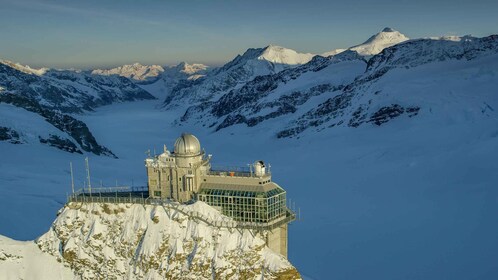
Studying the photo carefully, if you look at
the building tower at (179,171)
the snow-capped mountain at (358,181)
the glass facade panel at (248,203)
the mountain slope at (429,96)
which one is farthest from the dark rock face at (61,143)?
the glass facade panel at (248,203)

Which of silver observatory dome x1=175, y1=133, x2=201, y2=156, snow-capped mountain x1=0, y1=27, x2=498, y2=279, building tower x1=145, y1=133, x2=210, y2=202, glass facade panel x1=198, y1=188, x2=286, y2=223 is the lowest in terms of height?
snow-capped mountain x1=0, y1=27, x2=498, y2=279

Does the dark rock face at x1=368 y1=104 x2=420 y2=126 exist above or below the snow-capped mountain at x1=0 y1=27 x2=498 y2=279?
above

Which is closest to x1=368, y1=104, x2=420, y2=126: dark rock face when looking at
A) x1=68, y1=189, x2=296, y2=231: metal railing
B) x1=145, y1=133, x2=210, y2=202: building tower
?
x1=68, y1=189, x2=296, y2=231: metal railing

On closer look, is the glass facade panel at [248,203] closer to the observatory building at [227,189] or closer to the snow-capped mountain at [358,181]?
the observatory building at [227,189]

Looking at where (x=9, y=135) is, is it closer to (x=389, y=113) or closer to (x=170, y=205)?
(x=170, y=205)

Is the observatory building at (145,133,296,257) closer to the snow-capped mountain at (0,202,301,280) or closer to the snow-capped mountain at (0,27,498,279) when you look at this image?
the snow-capped mountain at (0,202,301,280)

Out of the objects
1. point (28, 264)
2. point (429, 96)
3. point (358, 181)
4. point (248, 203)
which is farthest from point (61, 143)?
point (429, 96)

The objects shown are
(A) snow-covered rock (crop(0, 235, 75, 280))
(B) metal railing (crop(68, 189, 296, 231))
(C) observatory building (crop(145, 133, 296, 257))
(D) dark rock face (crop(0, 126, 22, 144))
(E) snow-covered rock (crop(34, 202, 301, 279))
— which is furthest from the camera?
(D) dark rock face (crop(0, 126, 22, 144))

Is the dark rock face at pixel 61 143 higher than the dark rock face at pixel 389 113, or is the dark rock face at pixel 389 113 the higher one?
the dark rock face at pixel 389 113
